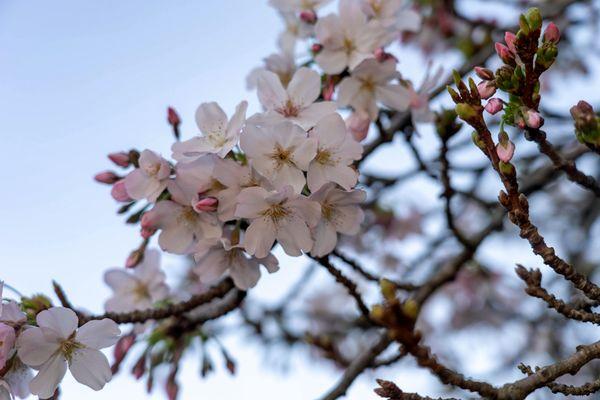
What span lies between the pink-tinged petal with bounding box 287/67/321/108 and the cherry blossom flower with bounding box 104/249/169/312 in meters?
1.00

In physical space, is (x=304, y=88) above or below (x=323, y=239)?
above

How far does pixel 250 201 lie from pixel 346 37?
95 cm

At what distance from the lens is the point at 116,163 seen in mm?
2268

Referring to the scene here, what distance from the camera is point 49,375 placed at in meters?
1.91

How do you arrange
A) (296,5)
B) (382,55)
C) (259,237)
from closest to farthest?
1. (259,237)
2. (382,55)
3. (296,5)

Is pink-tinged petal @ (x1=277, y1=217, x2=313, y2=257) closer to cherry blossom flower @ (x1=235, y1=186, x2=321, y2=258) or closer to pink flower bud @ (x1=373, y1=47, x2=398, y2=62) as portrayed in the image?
cherry blossom flower @ (x1=235, y1=186, x2=321, y2=258)

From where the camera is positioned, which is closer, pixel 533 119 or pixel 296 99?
pixel 533 119

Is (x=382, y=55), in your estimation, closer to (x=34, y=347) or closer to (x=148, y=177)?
(x=148, y=177)

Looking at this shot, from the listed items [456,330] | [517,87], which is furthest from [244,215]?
[456,330]

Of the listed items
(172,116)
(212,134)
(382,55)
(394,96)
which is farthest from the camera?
(394,96)

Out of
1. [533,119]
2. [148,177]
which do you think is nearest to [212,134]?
[148,177]

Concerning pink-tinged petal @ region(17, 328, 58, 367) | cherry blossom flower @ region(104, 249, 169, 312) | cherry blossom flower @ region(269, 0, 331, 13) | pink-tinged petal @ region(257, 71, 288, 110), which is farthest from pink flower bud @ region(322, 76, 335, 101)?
pink-tinged petal @ region(17, 328, 58, 367)

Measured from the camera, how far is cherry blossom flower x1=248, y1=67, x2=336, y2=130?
2.12 meters

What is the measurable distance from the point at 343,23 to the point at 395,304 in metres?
1.56
